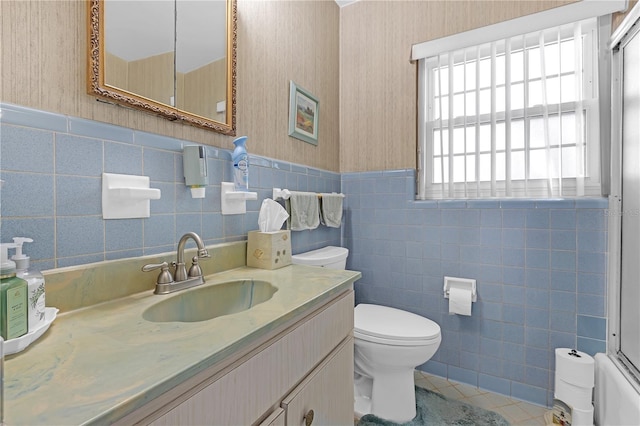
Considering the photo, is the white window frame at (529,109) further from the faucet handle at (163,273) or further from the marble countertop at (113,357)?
the faucet handle at (163,273)

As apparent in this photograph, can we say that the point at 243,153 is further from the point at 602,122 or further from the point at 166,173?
the point at 602,122

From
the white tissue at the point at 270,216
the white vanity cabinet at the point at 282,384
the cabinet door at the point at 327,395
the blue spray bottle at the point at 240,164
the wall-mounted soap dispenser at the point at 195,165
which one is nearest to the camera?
the white vanity cabinet at the point at 282,384

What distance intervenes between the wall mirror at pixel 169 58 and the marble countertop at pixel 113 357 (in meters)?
0.63

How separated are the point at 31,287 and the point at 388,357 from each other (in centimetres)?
131

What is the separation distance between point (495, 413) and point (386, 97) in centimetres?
192

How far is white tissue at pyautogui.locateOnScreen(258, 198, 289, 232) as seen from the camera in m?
1.32

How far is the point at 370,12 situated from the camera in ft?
6.62

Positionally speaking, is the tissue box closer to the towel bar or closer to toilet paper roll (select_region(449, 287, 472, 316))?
the towel bar

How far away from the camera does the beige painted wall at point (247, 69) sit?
69 centimetres

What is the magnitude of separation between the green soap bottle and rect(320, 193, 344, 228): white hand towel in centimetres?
140

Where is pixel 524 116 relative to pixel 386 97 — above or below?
below

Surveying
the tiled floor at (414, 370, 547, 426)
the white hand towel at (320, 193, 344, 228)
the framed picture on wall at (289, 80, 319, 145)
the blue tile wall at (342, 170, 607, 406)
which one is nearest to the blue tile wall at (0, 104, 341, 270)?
the framed picture on wall at (289, 80, 319, 145)

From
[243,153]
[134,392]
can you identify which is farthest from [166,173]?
[134,392]

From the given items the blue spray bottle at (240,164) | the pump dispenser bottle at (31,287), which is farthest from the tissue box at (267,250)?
the pump dispenser bottle at (31,287)
